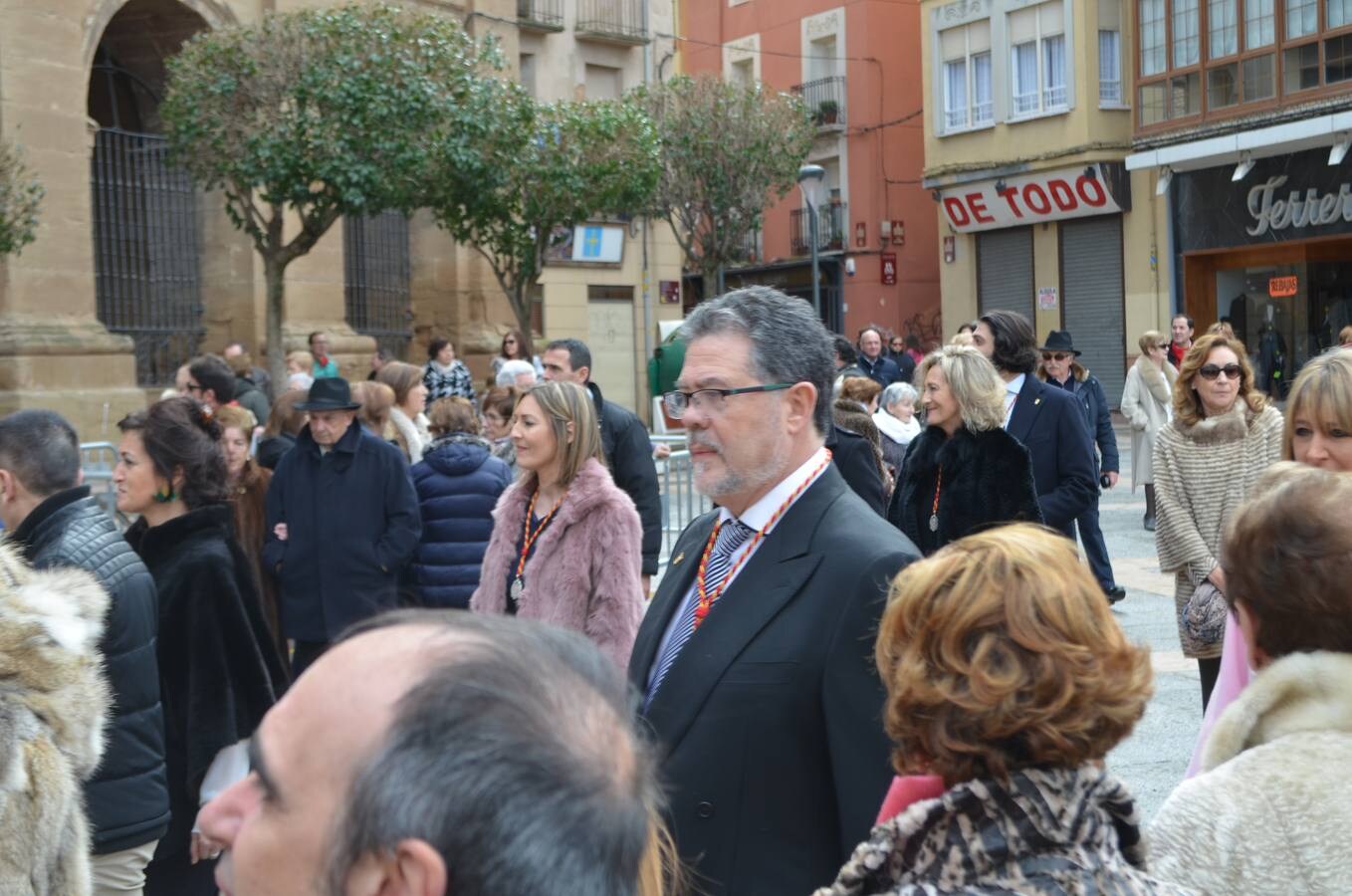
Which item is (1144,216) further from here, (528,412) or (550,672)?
(550,672)

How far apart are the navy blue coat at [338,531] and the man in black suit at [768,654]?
4.28 metres

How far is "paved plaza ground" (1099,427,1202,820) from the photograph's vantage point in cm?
666

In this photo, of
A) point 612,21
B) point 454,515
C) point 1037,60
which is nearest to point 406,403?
point 454,515

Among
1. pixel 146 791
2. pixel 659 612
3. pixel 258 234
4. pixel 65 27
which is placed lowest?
pixel 146 791

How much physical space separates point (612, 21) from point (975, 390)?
2707 cm

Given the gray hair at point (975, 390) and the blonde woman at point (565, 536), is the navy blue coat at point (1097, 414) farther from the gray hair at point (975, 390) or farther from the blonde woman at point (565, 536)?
the blonde woman at point (565, 536)

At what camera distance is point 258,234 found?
19.5 metres

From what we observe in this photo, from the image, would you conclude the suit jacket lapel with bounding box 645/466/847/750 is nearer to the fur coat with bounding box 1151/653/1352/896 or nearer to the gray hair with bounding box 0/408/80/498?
the fur coat with bounding box 1151/653/1352/896

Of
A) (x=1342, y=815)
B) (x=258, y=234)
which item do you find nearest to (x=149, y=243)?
(x=258, y=234)

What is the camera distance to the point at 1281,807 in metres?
2.50

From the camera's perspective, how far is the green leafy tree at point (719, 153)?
3278cm

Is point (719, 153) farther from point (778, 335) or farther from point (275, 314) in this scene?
point (778, 335)

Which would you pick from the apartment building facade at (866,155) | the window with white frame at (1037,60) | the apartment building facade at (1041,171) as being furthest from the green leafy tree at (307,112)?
the apartment building facade at (866,155)

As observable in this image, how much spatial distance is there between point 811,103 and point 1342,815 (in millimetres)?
39161
